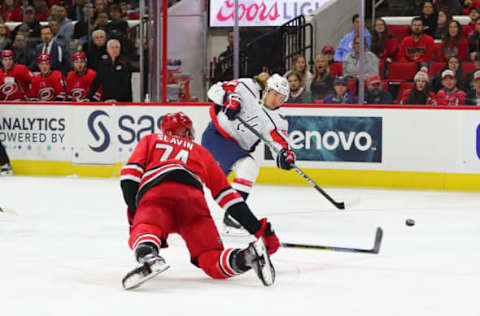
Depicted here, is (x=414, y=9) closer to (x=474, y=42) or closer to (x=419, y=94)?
(x=474, y=42)

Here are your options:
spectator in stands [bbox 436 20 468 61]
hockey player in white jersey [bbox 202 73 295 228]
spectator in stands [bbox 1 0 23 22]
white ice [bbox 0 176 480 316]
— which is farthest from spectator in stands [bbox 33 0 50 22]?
hockey player in white jersey [bbox 202 73 295 228]

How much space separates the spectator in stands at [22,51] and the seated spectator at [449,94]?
4602 millimetres

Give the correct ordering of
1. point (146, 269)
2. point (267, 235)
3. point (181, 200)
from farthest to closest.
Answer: point (267, 235) → point (181, 200) → point (146, 269)

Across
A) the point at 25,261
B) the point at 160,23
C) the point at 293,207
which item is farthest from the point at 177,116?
the point at 160,23

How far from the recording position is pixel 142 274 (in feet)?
9.63

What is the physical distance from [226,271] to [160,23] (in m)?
5.26

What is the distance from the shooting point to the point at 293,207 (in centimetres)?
604

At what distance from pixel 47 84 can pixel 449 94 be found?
4181 millimetres

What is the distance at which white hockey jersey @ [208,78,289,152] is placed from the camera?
499cm

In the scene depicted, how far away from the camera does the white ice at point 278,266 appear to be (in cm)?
288

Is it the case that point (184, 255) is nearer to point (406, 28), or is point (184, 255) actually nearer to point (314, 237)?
point (314, 237)

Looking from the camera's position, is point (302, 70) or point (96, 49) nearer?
point (302, 70)

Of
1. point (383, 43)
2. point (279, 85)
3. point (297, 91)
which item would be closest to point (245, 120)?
point (279, 85)

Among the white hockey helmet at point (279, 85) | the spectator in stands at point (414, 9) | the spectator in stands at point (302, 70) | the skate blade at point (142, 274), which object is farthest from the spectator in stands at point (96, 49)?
the skate blade at point (142, 274)
